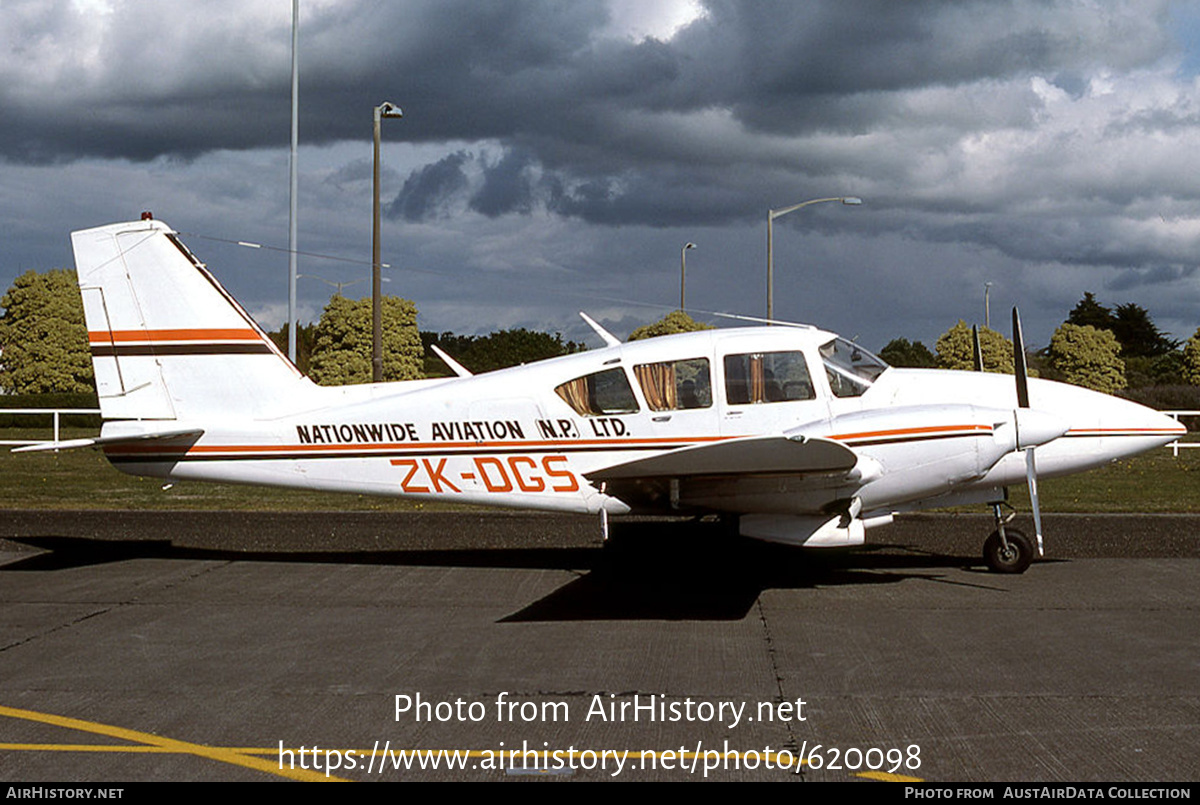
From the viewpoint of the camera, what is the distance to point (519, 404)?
444 inches

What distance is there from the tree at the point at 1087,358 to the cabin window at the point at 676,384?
50.3 m

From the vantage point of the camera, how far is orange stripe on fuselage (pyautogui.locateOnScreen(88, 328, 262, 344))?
1187cm

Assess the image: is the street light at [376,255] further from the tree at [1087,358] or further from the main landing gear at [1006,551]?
the tree at [1087,358]

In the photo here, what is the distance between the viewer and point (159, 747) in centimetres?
608

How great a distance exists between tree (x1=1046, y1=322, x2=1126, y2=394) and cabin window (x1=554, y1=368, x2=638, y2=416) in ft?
166

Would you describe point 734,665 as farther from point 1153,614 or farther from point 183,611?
point 183,611

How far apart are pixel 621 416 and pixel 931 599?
3.46 m

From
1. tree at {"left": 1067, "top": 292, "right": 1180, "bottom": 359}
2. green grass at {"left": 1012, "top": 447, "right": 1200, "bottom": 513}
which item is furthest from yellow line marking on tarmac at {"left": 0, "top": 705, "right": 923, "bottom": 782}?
tree at {"left": 1067, "top": 292, "right": 1180, "bottom": 359}

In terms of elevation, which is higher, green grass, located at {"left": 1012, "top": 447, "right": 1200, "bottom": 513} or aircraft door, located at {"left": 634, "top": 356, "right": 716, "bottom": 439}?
aircraft door, located at {"left": 634, "top": 356, "right": 716, "bottom": 439}

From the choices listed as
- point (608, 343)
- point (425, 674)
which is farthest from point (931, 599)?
point (425, 674)

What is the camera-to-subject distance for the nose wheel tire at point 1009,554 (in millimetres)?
11461

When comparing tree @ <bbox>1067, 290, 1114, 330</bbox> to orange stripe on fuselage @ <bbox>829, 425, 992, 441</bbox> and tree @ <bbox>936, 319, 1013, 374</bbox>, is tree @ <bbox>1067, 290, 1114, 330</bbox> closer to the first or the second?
tree @ <bbox>936, 319, 1013, 374</bbox>

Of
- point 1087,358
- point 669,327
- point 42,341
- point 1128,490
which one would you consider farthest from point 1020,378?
point 42,341

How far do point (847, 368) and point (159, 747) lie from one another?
288 inches
